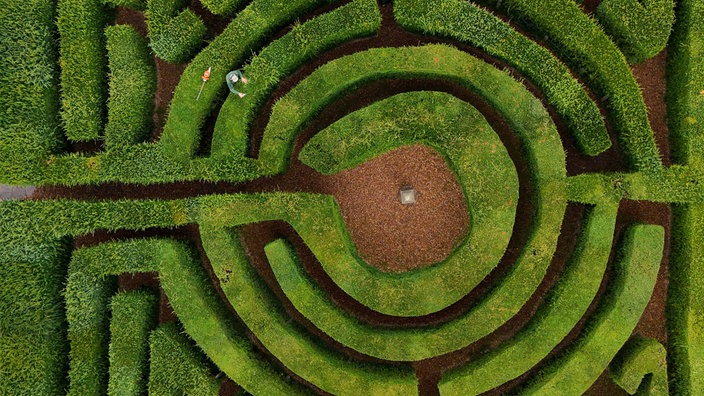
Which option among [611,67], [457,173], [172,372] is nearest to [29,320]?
[172,372]

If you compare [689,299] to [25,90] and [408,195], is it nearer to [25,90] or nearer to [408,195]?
[408,195]

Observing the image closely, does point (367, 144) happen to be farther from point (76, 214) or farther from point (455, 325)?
point (76, 214)

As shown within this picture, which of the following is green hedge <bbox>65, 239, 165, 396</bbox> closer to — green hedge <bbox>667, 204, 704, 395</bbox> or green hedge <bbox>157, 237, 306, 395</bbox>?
green hedge <bbox>157, 237, 306, 395</bbox>

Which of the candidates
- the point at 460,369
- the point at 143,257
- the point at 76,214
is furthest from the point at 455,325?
the point at 76,214

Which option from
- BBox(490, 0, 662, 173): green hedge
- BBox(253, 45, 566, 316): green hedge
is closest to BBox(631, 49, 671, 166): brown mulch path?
BBox(490, 0, 662, 173): green hedge

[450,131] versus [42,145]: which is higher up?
[450,131]

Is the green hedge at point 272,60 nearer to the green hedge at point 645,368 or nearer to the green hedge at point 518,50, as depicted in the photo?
the green hedge at point 518,50
